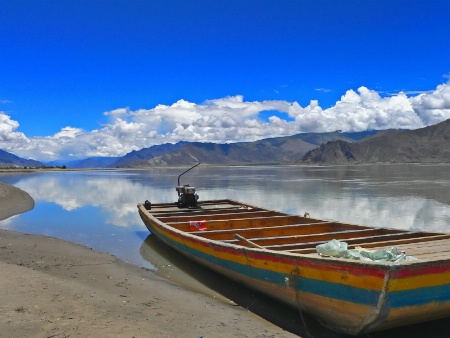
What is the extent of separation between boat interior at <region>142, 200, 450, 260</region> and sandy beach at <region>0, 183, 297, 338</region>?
1730 mm

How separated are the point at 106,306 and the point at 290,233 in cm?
590

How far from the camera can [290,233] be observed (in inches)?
432

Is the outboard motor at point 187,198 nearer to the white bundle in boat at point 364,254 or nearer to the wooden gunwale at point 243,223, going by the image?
the wooden gunwale at point 243,223

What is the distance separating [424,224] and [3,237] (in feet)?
56.6

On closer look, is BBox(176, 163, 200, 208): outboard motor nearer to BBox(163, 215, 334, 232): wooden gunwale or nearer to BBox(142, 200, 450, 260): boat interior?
BBox(142, 200, 450, 260): boat interior

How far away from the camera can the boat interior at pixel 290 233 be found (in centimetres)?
775

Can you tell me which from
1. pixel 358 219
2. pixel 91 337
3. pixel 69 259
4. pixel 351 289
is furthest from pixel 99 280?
pixel 358 219

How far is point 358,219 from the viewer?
19.5 m

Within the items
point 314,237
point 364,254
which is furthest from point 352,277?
point 314,237

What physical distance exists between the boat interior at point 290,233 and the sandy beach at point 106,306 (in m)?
1.73

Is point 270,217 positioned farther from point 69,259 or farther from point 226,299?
point 69,259

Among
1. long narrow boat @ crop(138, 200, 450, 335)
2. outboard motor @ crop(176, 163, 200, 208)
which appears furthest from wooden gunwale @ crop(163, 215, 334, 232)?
outboard motor @ crop(176, 163, 200, 208)

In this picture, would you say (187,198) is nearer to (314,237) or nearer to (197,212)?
(197,212)

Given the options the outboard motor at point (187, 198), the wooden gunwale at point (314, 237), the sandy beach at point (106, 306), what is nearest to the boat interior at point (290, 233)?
the wooden gunwale at point (314, 237)
